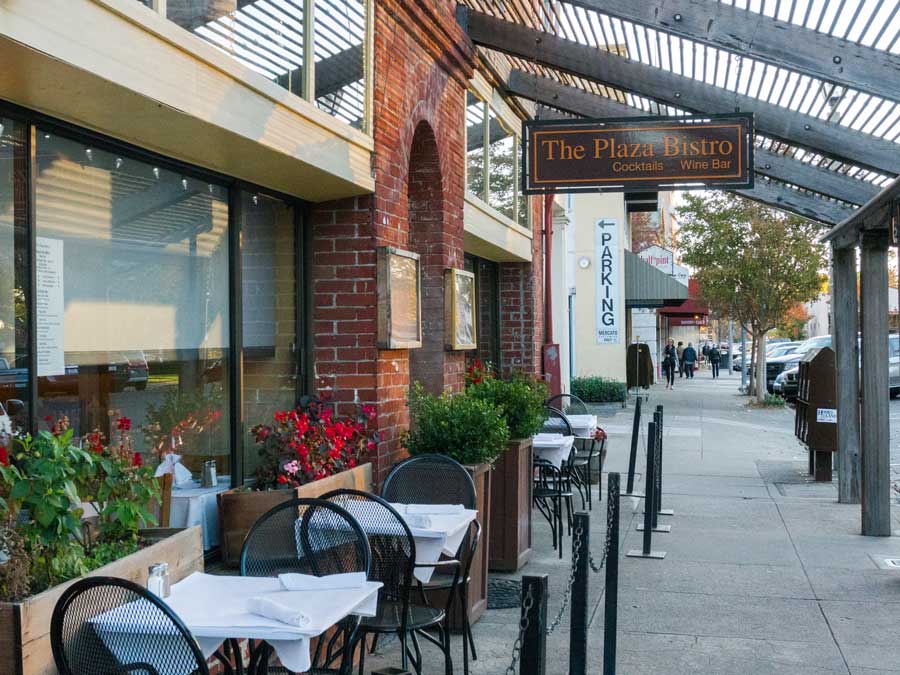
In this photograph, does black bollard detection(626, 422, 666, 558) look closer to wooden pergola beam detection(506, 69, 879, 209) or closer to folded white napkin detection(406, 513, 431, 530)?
folded white napkin detection(406, 513, 431, 530)

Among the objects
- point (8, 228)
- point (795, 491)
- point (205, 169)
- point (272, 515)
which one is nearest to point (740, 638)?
point (272, 515)

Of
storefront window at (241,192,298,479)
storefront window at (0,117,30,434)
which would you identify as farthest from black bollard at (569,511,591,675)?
storefront window at (241,192,298,479)

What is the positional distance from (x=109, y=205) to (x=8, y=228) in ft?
2.56

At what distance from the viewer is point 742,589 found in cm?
718

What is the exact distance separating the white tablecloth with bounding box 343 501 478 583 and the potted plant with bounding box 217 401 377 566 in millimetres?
613

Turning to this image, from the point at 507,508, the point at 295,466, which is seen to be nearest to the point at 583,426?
the point at 507,508

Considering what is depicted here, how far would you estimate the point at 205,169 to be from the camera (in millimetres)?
5934

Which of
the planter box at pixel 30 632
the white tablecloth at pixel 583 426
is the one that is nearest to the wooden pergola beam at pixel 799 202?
the white tablecloth at pixel 583 426

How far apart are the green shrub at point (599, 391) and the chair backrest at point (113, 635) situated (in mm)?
21425

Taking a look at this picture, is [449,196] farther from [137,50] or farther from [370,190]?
[137,50]

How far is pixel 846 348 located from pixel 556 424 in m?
3.00

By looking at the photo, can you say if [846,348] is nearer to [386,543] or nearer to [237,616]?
[386,543]

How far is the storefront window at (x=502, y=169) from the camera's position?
37.7 feet

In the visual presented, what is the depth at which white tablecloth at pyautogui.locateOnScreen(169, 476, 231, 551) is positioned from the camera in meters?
5.55
